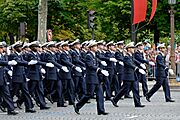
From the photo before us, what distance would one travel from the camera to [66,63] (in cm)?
2044

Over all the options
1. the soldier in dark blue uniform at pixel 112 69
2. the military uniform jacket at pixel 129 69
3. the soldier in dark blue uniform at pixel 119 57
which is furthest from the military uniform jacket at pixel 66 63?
the soldier in dark blue uniform at pixel 119 57

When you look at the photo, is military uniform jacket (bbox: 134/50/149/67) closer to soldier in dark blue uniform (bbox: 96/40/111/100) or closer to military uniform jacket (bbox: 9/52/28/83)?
soldier in dark blue uniform (bbox: 96/40/111/100)

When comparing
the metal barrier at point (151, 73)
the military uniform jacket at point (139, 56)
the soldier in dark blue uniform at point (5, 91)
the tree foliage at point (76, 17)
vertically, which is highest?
the tree foliage at point (76, 17)

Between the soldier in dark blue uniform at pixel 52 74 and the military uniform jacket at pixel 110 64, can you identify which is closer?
the soldier in dark blue uniform at pixel 52 74

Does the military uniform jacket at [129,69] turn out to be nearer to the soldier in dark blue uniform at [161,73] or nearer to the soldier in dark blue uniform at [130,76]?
the soldier in dark blue uniform at [130,76]

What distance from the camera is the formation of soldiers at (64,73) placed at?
18016 mm

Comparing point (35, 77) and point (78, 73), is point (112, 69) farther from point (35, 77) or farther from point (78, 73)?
point (35, 77)

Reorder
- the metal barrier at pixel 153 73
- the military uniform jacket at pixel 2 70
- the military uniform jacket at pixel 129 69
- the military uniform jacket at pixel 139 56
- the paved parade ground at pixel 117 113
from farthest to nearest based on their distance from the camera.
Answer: the metal barrier at pixel 153 73 < the military uniform jacket at pixel 139 56 < the military uniform jacket at pixel 129 69 < the military uniform jacket at pixel 2 70 < the paved parade ground at pixel 117 113

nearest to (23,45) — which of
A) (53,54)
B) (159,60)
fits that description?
(53,54)

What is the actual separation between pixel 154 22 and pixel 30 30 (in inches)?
324

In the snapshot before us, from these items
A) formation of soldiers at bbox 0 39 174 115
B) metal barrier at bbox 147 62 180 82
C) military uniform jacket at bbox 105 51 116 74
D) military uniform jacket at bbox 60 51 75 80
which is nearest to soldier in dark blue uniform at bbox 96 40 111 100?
formation of soldiers at bbox 0 39 174 115

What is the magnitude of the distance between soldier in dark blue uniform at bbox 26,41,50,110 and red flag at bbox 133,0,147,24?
11.5 metres

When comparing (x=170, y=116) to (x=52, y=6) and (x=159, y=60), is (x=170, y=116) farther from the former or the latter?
(x=52, y=6)

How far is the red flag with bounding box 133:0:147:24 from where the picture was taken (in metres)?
31.2
